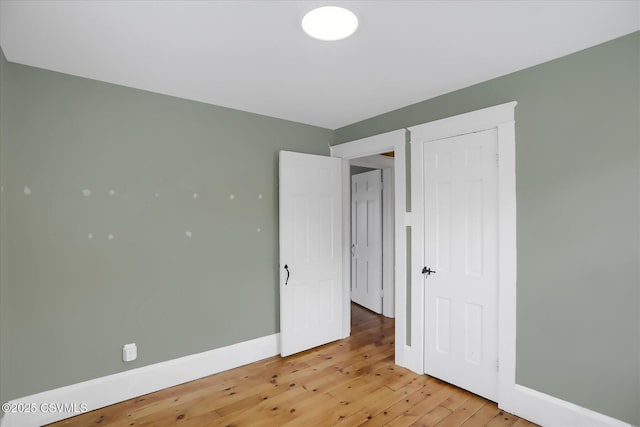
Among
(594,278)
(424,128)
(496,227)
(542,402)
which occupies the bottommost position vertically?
(542,402)

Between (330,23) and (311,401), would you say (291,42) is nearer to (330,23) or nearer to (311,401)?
(330,23)

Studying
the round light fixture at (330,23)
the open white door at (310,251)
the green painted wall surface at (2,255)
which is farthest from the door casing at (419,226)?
the green painted wall surface at (2,255)

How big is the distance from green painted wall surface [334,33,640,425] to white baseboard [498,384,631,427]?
4cm

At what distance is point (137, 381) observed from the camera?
2.57 meters

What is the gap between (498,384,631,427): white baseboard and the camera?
1.95m

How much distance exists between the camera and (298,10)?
161 cm

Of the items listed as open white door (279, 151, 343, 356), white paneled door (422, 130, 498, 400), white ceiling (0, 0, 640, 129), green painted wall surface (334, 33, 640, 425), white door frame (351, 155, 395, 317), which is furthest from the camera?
white door frame (351, 155, 395, 317)

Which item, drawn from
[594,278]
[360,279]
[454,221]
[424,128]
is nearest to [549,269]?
[594,278]

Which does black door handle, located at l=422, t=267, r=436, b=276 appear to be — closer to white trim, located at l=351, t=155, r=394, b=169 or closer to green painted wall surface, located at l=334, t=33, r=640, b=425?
green painted wall surface, located at l=334, t=33, r=640, b=425

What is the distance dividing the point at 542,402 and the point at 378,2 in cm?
264

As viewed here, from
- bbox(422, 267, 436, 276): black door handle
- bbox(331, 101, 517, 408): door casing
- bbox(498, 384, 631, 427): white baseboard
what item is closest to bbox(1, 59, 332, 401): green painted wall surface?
bbox(331, 101, 517, 408): door casing

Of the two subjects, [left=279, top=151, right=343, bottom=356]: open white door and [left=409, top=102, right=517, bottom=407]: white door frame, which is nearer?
[left=409, top=102, right=517, bottom=407]: white door frame

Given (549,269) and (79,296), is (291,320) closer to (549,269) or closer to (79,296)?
(79,296)

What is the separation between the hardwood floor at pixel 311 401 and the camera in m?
2.25
